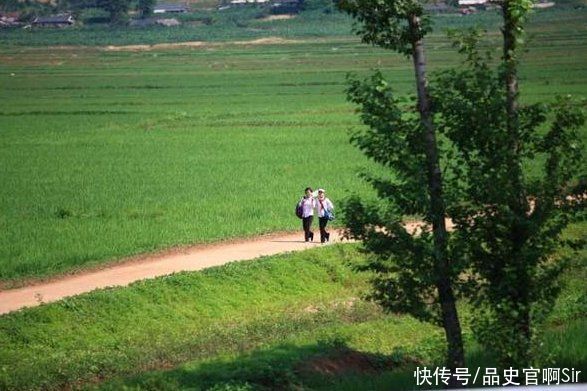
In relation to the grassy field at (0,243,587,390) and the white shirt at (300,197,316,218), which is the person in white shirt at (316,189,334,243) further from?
the grassy field at (0,243,587,390)

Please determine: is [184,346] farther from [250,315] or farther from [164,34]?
[164,34]

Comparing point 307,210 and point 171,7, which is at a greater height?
point 307,210

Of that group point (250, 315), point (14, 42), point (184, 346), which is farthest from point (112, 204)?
point (14, 42)

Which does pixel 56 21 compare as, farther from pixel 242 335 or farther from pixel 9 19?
pixel 242 335

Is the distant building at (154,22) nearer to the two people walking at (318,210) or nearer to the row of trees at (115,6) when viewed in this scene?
the row of trees at (115,6)

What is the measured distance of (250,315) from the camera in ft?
63.0

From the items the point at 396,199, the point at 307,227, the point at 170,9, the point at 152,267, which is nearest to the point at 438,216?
the point at 396,199

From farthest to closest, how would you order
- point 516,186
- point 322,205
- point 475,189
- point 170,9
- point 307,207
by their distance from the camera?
1. point 170,9
2. point 307,207
3. point 322,205
4. point 475,189
5. point 516,186

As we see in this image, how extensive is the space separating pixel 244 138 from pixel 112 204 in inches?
529

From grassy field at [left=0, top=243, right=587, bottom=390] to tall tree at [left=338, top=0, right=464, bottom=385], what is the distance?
970 millimetres

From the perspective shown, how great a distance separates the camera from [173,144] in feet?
133

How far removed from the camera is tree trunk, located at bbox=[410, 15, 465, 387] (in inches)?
504

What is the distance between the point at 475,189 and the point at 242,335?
6.21m

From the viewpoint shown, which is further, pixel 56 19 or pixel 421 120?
pixel 56 19
